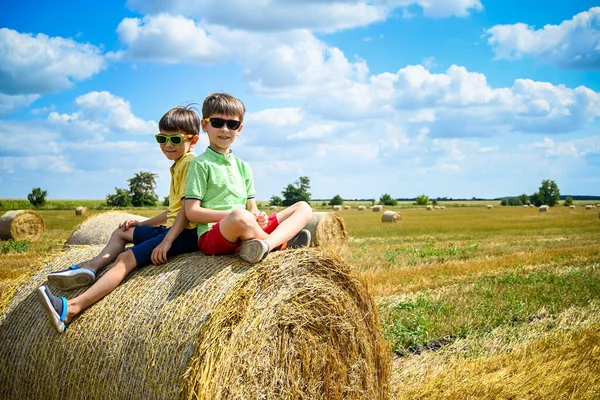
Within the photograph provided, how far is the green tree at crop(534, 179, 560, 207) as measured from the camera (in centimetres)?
10556

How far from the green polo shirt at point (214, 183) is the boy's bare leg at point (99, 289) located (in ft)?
2.32

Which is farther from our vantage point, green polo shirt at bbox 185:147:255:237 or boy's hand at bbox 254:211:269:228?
boy's hand at bbox 254:211:269:228

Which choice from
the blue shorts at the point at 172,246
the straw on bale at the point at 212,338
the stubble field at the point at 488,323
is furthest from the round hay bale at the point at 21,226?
the blue shorts at the point at 172,246

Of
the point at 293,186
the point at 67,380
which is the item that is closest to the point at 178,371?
the point at 67,380

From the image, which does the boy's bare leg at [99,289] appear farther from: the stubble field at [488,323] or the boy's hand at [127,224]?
the stubble field at [488,323]

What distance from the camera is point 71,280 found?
15.8 feet

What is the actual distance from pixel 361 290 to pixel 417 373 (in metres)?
1.37

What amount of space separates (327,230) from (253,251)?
45.0 ft

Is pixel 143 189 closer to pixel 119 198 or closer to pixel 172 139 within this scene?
pixel 119 198

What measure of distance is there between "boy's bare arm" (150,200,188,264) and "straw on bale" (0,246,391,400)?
86mm

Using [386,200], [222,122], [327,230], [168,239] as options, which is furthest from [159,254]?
[386,200]

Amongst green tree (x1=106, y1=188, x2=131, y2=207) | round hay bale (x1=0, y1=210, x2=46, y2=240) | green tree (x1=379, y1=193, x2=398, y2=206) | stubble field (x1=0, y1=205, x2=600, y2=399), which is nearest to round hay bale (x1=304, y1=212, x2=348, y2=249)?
stubble field (x1=0, y1=205, x2=600, y2=399)

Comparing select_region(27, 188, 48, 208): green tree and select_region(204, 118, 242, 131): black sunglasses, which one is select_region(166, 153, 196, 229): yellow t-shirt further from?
select_region(27, 188, 48, 208): green tree

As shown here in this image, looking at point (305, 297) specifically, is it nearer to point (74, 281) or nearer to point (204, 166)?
point (204, 166)
